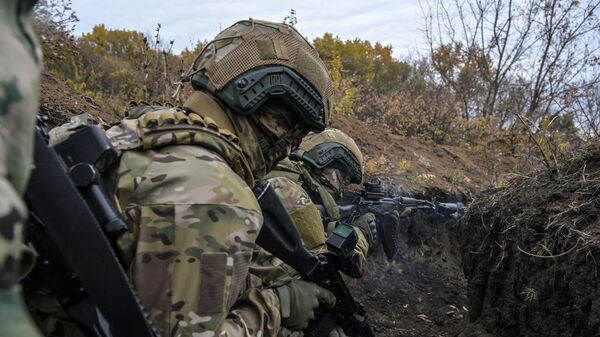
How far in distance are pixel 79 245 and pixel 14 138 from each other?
670 mm

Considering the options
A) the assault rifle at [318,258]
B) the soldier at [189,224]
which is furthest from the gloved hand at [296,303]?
the soldier at [189,224]

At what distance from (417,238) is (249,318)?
235 inches

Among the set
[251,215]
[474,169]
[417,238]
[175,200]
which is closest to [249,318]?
[251,215]

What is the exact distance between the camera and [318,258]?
8.64 feet

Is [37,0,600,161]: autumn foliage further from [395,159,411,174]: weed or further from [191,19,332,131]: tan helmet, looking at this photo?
[191,19,332,131]: tan helmet

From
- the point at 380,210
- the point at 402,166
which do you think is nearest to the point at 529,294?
the point at 380,210

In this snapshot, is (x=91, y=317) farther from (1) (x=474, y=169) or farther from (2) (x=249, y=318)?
(1) (x=474, y=169)

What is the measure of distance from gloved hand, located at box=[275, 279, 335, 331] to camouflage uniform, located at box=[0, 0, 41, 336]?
5.47ft

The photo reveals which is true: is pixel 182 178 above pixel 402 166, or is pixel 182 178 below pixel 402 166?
above

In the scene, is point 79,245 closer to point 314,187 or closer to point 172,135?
point 172,135

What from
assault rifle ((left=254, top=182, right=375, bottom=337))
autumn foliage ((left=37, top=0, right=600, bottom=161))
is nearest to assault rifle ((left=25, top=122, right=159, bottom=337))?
assault rifle ((left=254, top=182, right=375, bottom=337))

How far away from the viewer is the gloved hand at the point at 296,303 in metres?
2.22

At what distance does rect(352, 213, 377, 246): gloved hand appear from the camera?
4773 millimetres

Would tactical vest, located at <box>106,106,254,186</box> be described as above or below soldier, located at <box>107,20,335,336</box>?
above
